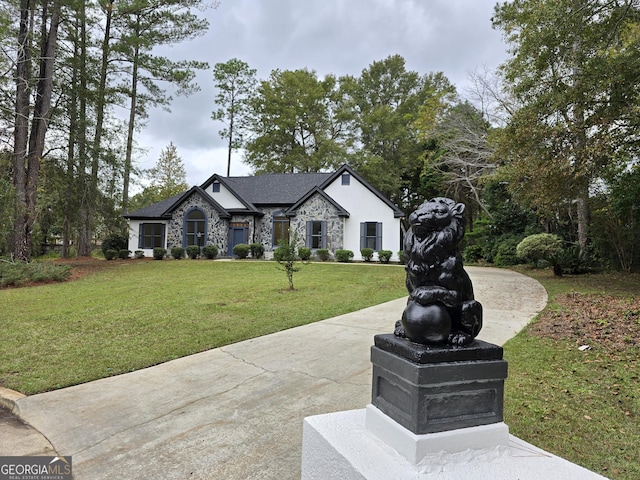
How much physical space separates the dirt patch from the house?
489 inches

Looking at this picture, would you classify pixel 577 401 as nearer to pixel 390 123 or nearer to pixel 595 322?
pixel 595 322

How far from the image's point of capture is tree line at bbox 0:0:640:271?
8539mm

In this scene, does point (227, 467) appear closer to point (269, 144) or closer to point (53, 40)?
point (53, 40)

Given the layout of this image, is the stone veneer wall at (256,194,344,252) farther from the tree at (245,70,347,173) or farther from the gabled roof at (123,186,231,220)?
the tree at (245,70,347,173)

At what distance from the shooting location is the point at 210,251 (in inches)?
809

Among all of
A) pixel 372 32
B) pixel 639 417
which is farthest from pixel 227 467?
pixel 372 32

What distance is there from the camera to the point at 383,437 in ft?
6.14

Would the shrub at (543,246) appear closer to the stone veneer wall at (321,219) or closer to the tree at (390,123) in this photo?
the stone veneer wall at (321,219)

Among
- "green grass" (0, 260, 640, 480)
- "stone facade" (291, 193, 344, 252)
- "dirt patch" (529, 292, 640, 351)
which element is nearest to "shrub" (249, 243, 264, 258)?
"stone facade" (291, 193, 344, 252)

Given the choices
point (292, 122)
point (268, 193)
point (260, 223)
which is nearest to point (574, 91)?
point (260, 223)

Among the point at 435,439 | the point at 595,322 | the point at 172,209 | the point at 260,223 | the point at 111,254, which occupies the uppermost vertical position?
the point at 172,209

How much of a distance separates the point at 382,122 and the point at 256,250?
652 inches

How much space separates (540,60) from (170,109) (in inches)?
849

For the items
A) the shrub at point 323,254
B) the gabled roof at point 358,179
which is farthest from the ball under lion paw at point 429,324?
the gabled roof at point 358,179
